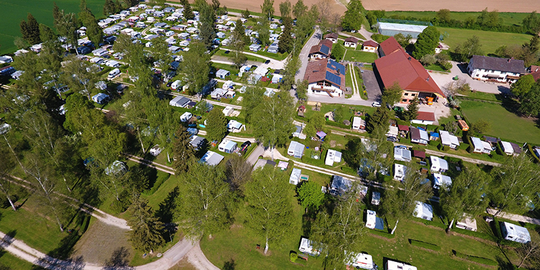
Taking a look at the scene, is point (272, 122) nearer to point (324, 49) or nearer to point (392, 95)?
point (392, 95)

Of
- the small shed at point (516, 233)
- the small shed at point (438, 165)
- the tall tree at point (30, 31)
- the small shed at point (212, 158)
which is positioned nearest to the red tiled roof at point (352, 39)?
the small shed at point (438, 165)

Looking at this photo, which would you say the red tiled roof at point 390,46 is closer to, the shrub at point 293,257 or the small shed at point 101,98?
the shrub at point 293,257

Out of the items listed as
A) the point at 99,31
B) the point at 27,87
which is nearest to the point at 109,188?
the point at 27,87

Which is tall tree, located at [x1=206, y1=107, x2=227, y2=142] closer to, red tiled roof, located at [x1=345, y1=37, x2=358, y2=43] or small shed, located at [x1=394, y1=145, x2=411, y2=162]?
small shed, located at [x1=394, y1=145, x2=411, y2=162]

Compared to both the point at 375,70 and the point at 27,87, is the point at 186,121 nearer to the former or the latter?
the point at 27,87

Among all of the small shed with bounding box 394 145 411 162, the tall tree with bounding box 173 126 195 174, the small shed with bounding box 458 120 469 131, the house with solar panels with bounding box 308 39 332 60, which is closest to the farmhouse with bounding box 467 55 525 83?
the small shed with bounding box 458 120 469 131

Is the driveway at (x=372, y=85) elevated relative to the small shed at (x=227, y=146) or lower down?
elevated

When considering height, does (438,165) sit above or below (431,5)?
below

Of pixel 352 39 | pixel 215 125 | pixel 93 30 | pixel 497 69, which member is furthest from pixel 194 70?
pixel 497 69
